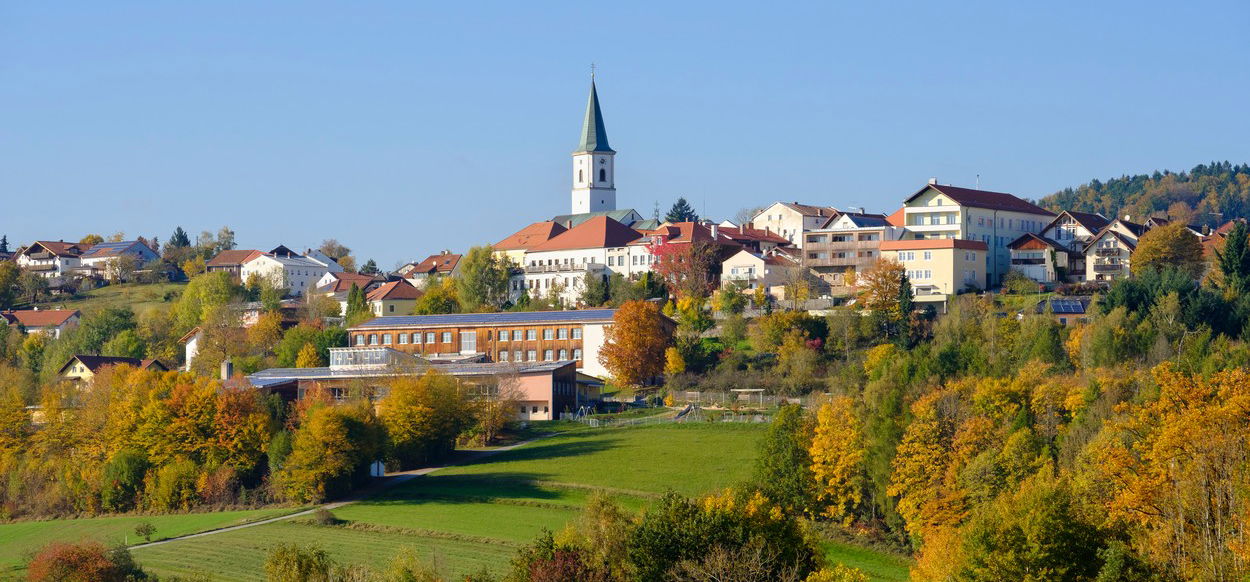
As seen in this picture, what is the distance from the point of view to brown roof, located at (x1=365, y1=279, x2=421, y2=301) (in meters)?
97.8

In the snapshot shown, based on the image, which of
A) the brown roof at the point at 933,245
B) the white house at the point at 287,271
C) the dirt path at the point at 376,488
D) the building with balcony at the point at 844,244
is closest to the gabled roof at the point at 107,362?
the dirt path at the point at 376,488

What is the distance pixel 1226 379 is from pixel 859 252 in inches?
1701

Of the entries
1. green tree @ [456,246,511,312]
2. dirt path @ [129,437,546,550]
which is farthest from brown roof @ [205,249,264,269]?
dirt path @ [129,437,546,550]

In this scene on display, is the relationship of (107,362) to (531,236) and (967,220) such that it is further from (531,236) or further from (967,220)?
(967,220)

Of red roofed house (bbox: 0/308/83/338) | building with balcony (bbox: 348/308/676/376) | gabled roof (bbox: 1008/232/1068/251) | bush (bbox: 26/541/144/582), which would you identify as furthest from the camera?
red roofed house (bbox: 0/308/83/338)

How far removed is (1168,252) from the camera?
80312 mm

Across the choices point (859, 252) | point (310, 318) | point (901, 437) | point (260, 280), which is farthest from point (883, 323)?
point (260, 280)

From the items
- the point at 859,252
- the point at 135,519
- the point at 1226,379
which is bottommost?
the point at 135,519

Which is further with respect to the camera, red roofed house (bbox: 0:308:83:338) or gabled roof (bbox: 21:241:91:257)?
gabled roof (bbox: 21:241:91:257)

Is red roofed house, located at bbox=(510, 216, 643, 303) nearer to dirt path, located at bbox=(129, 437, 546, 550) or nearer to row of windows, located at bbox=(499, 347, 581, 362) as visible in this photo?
row of windows, located at bbox=(499, 347, 581, 362)

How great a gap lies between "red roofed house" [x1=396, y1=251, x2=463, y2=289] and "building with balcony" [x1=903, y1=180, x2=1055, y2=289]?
103 feet

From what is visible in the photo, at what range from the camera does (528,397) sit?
2857 inches

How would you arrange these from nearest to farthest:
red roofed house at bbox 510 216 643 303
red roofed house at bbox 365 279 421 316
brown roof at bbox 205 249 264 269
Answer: red roofed house at bbox 510 216 643 303 → red roofed house at bbox 365 279 421 316 → brown roof at bbox 205 249 264 269

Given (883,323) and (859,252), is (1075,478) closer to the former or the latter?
(883,323)
